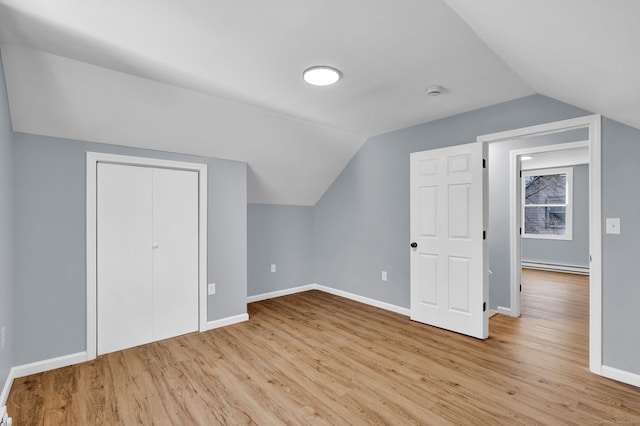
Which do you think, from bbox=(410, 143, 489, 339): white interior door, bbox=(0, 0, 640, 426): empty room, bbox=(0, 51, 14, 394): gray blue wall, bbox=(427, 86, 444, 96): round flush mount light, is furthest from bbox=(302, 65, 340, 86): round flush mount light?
bbox=(0, 51, 14, 394): gray blue wall

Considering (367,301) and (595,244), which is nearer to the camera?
(595,244)

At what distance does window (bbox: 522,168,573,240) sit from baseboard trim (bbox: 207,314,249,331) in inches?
272

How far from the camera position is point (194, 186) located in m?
3.30

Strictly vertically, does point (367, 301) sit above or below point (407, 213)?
below

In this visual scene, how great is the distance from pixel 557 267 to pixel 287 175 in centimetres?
642

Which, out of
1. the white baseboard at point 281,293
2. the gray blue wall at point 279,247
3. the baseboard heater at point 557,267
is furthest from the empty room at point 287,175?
the baseboard heater at point 557,267

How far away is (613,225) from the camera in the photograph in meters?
2.35

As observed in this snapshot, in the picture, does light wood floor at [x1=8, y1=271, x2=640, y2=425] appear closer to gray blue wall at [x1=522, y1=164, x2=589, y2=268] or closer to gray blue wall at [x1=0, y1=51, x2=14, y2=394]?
gray blue wall at [x1=0, y1=51, x2=14, y2=394]

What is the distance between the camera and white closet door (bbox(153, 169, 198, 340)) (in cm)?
307

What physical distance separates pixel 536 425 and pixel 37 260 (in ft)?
12.1

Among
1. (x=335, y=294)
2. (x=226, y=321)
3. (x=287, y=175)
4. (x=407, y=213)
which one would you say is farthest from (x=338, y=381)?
(x=287, y=175)

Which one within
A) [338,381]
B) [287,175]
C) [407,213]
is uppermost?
[287,175]

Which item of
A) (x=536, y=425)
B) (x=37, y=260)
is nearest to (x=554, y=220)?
(x=536, y=425)

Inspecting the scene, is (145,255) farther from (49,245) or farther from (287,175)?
(287,175)
